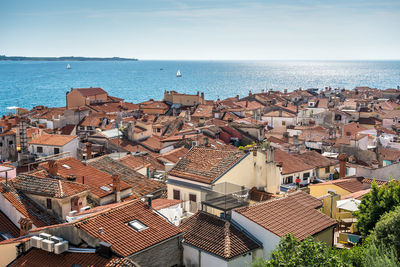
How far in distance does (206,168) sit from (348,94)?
8815 cm

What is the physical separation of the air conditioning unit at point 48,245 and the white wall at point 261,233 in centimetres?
573

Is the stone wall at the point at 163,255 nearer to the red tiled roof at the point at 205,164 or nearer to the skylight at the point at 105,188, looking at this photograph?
the red tiled roof at the point at 205,164

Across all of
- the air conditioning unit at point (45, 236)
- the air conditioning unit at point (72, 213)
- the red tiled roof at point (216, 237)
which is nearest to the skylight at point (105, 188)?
the air conditioning unit at point (72, 213)

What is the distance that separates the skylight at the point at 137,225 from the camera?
1384cm

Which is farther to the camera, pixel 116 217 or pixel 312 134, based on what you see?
pixel 312 134

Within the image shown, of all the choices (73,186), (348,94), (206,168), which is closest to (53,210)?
(73,186)

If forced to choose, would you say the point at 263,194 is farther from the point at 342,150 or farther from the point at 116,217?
the point at 342,150

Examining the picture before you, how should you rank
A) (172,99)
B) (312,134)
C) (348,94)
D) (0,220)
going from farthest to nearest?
1. (348,94)
2. (172,99)
3. (312,134)
4. (0,220)

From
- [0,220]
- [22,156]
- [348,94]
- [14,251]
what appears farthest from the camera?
[348,94]

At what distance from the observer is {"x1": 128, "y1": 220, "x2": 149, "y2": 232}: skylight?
545 inches

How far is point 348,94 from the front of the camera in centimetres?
10106

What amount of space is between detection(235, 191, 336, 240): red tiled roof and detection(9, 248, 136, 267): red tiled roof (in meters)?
4.78

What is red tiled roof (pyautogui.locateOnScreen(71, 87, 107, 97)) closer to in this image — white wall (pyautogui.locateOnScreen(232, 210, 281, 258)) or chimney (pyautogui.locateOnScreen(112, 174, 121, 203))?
chimney (pyautogui.locateOnScreen(112, 174, 121, 203))

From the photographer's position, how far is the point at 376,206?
16.5 metres
